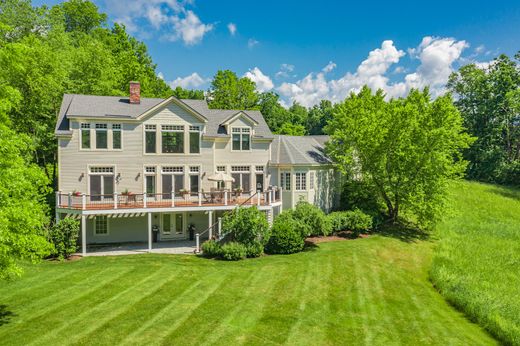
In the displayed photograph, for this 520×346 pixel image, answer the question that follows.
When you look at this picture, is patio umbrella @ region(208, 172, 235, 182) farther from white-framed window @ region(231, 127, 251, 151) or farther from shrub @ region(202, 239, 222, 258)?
shrub @ region(202, 239, 222, 258)

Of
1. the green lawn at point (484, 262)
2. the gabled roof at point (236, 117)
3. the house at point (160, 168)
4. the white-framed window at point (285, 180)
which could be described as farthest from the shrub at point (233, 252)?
the green lawn at point (484, 262)

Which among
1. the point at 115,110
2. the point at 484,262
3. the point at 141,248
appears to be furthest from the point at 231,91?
the point at 484,262

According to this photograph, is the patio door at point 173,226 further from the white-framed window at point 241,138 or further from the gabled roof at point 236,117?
the gabled roof at point 236,117

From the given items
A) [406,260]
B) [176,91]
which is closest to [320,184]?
[406,260]

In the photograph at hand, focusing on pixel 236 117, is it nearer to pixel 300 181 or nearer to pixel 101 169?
pixel 300 181

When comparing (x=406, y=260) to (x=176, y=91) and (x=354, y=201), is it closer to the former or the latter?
(x=354, y=201)

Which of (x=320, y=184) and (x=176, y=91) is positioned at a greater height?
(x=176, y=91)

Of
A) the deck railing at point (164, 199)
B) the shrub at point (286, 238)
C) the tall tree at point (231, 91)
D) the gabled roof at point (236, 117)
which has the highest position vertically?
the tall tree at point (231, 91)
